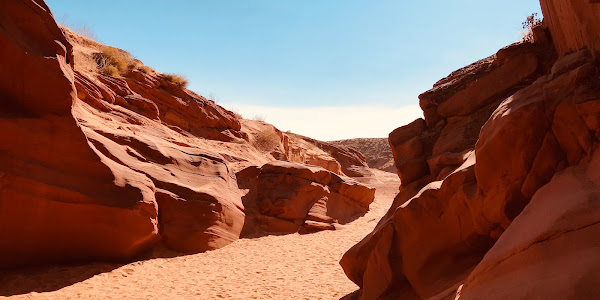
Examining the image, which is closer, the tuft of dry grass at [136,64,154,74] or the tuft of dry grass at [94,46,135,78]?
the tuft of dry grass at [94,46,135,78]

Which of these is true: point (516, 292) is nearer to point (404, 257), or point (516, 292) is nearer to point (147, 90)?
point (404, 257)

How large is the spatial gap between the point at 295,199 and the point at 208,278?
22.2 ft

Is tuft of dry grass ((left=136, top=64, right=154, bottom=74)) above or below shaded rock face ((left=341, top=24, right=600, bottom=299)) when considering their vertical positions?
above

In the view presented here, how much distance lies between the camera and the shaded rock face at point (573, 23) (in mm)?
3841

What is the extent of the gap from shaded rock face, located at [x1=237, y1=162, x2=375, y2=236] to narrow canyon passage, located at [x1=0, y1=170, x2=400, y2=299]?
2461 millimetres

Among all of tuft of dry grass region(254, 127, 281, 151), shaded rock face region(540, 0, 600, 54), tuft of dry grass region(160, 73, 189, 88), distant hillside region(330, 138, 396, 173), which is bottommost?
distant hillside region(330, 138, 396, 173)

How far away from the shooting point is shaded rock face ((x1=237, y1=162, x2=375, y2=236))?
596 inches

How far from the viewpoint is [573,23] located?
4.47 metres

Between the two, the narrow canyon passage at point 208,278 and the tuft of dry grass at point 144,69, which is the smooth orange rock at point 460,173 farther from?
the tuft of dry grass at point 144,69

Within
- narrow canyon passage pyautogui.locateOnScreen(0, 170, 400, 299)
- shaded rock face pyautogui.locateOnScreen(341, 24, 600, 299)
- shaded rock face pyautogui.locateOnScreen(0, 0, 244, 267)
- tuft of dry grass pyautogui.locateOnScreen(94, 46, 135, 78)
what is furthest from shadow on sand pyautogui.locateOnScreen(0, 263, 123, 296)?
tuft of dry grass pyautogui.locateOnScreen(94, 46, 135, 78)

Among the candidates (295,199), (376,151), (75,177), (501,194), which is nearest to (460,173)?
(501,194)

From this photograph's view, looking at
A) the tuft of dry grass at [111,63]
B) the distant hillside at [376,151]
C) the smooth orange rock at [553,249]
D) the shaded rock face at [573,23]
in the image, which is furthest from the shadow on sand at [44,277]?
the distant hillside at [376,151]

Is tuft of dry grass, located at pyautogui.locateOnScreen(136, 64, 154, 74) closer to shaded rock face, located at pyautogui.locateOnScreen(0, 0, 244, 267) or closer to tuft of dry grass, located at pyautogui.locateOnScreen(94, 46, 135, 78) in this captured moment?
tuft of dry grass, located at pyautogui.locateOnScreen(94, 46, 135, 78)

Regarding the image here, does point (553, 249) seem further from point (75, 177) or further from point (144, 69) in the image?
point (144, 69)
